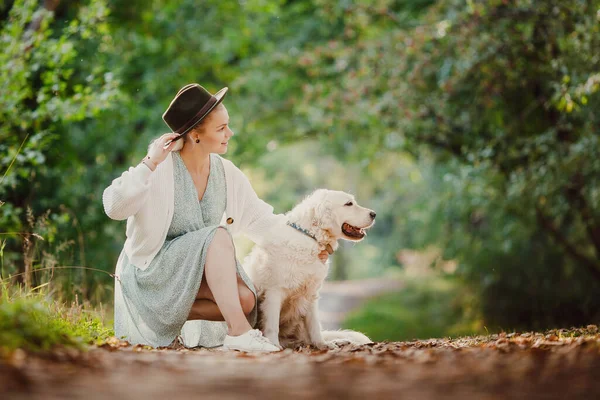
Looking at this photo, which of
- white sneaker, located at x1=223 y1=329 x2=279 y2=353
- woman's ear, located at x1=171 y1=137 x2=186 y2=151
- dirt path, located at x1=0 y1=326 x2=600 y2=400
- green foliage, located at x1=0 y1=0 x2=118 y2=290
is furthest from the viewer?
green foliage, located at x1=0 y1=0 x2=118 y2=290

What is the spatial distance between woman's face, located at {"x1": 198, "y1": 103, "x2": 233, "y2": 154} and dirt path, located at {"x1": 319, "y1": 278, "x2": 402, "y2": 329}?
8.24 metres

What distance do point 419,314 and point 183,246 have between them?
11.4 meters

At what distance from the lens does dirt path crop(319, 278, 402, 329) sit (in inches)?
535

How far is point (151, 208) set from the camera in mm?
3809

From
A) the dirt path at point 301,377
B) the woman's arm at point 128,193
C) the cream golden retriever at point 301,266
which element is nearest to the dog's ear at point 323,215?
the cream golden retriever at point 301,266

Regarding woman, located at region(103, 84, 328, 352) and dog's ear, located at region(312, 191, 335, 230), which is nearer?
woman, located at region(103, 84, 328, 352)

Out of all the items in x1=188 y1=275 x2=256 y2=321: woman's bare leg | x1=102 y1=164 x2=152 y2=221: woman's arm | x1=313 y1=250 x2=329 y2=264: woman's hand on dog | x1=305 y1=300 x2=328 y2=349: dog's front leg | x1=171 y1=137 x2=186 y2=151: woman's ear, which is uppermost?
x1=171 y1=137 x2=186 y2=151: woman's ear

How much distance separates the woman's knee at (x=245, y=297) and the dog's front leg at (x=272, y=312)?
0.18 m

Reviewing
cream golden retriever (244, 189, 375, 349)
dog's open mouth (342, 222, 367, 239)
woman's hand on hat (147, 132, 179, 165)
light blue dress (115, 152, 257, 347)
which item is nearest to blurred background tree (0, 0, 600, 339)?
light blue dress (115, 152, 257, 347)

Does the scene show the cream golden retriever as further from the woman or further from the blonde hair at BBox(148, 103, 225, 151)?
the blonde hair at BBox(148, 103, 225, 151)

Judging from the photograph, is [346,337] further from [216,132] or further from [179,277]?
[216,132]

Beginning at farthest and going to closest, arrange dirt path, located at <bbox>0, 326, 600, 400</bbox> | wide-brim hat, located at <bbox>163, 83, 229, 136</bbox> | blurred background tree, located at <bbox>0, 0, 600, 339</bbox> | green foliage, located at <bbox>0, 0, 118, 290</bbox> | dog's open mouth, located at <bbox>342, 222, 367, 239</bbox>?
blurred background tree, located at <bbox>0, 0, 600, 339</bbox>, green foliage, located at <bbox>0, 0, 118, 290</bbox>, dog's open mouth, located at <bbox>342, 222, 367, 239</bbox>, wide-brim hat, located at <bbox>163, 83, 229, 136</bbox>, dirt path, located at <bbox>0, 326, 600, 400</bbox>

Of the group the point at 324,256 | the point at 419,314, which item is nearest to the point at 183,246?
the point at 324,256

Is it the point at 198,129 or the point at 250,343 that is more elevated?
the point at 198,129
